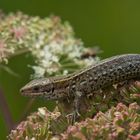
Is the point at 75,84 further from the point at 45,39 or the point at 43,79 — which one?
the point at 45,39

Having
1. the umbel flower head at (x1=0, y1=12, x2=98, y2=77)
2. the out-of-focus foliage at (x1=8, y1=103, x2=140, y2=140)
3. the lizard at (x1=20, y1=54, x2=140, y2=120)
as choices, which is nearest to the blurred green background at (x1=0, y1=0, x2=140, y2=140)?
the umbel flower head at (x1=0, y1=12, x2=98, y2=77)

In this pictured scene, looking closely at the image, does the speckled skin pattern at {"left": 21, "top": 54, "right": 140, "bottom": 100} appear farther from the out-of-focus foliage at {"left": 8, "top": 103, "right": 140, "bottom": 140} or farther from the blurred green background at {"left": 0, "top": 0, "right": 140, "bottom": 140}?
the blurred green background at {"left": 0, "top": 0, "right": 140, "bottom": 140}

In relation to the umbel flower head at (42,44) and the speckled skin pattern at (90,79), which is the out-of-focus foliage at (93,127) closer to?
the speckled skin pattern at (90,79)

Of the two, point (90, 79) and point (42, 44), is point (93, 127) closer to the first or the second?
point (90, 79)

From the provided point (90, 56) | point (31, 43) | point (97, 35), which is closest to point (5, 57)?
point (31, 43)

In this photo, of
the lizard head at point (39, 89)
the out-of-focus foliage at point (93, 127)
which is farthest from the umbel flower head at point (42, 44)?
the out-of-focus foliage at point (93, 127)

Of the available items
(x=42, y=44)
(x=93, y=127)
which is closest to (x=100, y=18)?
(x=42, y=44)
